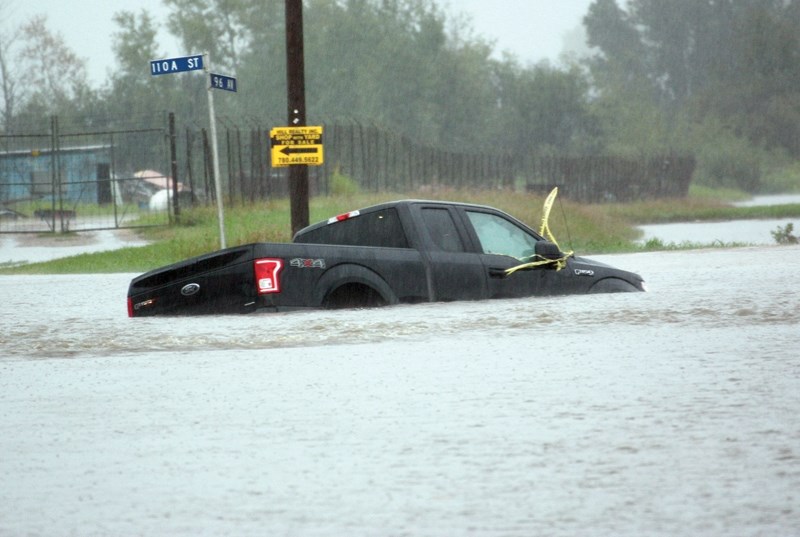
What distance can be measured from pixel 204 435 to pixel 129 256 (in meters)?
21.0

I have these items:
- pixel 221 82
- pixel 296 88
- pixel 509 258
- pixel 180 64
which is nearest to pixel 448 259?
pixel 509 258

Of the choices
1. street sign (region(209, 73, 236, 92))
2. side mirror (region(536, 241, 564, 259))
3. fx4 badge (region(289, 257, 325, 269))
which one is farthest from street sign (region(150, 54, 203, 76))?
side mirror (region(536, 241, 564, 259))

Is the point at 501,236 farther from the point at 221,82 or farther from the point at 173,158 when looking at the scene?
the point at 173,158

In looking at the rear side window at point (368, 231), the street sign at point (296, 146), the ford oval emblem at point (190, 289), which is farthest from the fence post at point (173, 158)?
the ford oval emblem at point (190, 289)

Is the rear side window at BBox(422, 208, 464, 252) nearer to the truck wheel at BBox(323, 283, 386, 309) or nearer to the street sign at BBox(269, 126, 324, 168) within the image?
the truck wheel at BBox(323, 283, 386, 309)

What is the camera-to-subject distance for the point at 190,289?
12523 mm

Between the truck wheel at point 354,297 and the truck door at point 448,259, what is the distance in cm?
56

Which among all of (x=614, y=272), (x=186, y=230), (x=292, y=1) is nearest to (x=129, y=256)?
(x=186, y=230)

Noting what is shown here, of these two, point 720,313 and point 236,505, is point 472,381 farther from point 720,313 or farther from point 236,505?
point 720,313

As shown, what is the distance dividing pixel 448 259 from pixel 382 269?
0.73 metres

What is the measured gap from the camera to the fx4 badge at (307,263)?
481 inches

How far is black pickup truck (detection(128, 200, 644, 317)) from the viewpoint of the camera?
12.2 metres

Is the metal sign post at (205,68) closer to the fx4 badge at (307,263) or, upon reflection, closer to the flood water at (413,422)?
the flood water at (413,422)

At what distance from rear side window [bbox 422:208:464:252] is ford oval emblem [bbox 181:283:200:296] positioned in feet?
7.38
